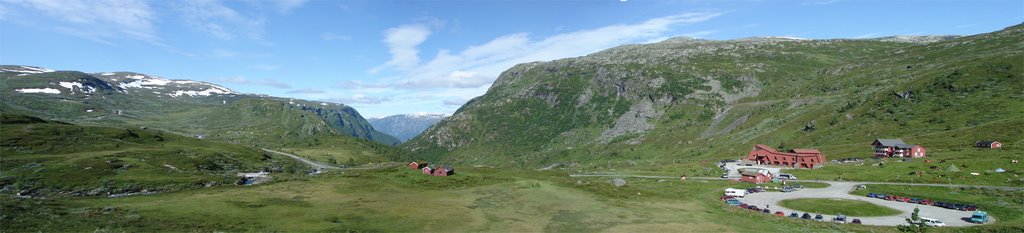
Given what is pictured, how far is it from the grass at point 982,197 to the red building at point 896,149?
174ft

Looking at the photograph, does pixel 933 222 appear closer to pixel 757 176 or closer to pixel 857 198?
pixel 857 198

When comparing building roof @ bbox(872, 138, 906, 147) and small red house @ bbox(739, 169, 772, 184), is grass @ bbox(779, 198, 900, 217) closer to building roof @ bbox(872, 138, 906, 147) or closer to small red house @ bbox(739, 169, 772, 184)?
small red house @ bbox(739, 169, 772, 184)

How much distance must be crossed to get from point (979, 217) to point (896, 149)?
88.3 m

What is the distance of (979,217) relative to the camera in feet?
230

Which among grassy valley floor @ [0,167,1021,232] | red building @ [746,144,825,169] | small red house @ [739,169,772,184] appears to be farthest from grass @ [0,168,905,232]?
red building @ [746,144,825,169]

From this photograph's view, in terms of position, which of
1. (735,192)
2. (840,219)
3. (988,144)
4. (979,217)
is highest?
(988,144)

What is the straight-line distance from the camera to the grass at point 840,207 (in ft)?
269

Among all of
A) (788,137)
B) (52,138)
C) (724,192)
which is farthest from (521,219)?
(52,138)

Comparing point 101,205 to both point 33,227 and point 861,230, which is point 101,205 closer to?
point 33,227

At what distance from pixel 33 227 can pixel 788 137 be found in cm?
22472

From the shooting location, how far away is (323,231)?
66500mm

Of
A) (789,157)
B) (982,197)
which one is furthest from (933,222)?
(789,157)

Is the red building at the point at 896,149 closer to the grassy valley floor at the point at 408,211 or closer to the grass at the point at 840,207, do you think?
the grassy valley floor at the point at 408,211

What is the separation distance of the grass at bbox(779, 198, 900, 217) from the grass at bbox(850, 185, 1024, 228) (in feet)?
42.4
